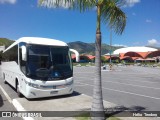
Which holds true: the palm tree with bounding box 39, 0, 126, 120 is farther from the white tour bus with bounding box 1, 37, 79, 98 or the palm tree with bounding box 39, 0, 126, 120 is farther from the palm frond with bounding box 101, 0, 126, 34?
the white tour bus with bounding box 1, 37, 79, 98

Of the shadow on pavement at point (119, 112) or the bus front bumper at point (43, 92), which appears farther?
the bus front bumper at point (43, 92)

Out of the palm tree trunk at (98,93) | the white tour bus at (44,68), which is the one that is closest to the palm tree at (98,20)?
the palm tree trunk at (98,93)

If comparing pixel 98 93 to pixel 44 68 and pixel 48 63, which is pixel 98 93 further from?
pixel 48 63

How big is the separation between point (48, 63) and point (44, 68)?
1.10ft

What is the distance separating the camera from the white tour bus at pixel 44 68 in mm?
10258

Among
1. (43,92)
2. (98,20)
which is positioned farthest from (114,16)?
(43,92)

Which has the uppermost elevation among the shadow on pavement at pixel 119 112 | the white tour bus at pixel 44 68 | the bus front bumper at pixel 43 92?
the white tour bus at pixel 44 68

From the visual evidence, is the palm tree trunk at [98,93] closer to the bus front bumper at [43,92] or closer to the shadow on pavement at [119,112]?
the shadow on pavement at [119,112]

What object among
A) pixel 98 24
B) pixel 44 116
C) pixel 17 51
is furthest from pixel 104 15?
pixel 17 51

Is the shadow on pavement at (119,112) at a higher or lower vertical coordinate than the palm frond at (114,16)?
lower

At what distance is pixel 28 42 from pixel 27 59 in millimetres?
838

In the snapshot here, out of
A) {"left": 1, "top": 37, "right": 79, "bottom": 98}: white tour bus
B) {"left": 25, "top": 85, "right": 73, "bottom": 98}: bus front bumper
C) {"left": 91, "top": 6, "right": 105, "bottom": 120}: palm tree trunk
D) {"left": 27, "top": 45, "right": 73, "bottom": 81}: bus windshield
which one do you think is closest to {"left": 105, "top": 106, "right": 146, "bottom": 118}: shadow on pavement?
{"left": 91, "top": 6, "right": 105, "bottom": 120}: palm tree trunk

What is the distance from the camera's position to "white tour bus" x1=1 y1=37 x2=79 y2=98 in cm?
1026

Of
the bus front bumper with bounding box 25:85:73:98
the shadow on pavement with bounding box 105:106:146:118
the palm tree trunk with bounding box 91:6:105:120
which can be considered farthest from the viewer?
the bus front bumper with bounding box 25:85:73:98
